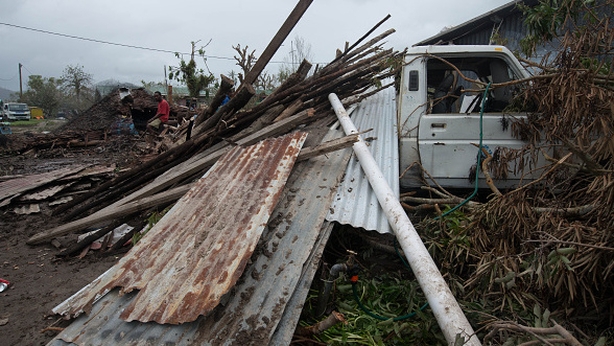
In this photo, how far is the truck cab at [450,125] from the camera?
375cm

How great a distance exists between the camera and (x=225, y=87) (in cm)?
453

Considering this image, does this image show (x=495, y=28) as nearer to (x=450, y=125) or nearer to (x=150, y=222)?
(x=450, y=125)

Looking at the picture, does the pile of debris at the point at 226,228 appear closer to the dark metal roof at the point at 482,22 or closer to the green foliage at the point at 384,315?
the green foliage at the point at 384,315

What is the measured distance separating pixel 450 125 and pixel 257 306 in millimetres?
2770

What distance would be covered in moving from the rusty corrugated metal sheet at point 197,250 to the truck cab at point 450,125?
1382mm

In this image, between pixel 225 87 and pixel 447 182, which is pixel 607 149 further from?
pixel 225 87

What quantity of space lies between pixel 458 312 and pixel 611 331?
895 millimetres

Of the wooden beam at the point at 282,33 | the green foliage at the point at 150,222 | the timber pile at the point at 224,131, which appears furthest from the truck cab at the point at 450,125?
the green foliage at the point at 150,222

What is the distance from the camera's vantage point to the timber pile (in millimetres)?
4137

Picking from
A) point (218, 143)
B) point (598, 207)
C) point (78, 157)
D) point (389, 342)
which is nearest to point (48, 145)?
point (78, 157)

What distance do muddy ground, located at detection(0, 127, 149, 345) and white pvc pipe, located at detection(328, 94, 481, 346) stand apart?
2380 millimetres

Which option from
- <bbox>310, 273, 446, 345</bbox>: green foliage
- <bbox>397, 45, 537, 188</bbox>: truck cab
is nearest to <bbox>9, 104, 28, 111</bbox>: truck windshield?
<bbox>397, 45, 537, 188</bbox>: truck cab

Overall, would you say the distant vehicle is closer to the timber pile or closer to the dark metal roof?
the timber pile

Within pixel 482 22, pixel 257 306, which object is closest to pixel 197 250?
pixel 257 306
